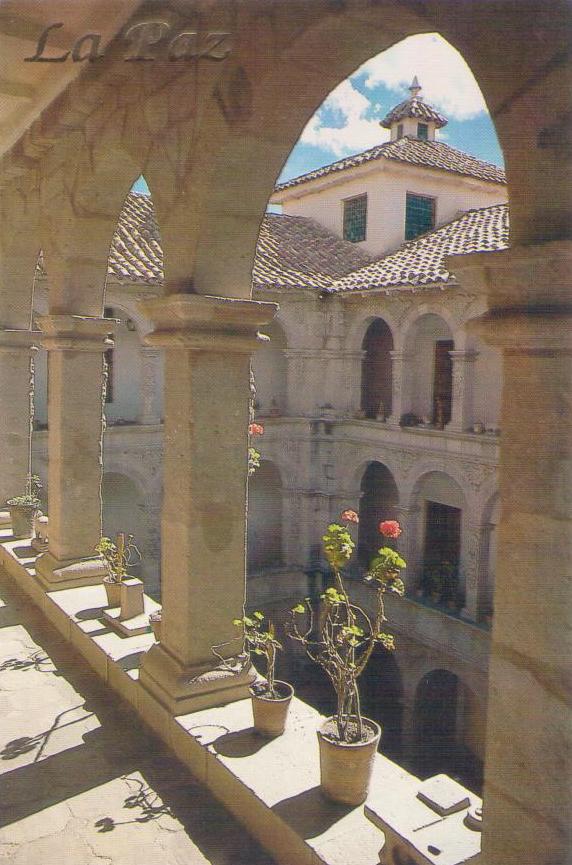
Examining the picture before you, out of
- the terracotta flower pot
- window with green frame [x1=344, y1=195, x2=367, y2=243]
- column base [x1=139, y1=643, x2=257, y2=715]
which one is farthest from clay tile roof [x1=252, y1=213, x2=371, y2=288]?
the terracotta flower pot

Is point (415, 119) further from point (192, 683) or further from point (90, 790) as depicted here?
point (90, 790)

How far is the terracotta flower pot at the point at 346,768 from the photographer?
352cm

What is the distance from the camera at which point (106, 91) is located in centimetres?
539

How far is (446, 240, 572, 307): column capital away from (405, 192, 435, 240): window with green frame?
61.2 ft

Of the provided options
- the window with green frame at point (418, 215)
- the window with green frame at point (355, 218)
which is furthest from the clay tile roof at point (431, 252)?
the window with green frame at point (355, 218)

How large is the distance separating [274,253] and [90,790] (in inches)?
634

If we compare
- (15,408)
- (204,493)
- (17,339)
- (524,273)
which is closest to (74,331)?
(17,339)

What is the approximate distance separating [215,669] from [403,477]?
42.7 feet

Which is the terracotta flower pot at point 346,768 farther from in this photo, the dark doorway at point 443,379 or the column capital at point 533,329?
the dark doorway at point 443,379

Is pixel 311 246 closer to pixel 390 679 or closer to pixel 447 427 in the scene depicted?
pixel 447 427

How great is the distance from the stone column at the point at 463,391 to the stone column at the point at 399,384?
5.15 ft

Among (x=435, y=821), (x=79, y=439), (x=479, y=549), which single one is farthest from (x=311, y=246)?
(x=435, y=821)

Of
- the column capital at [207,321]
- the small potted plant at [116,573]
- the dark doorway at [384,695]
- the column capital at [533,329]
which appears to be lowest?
the dark doorway at [384,695]

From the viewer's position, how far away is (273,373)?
771 inches
